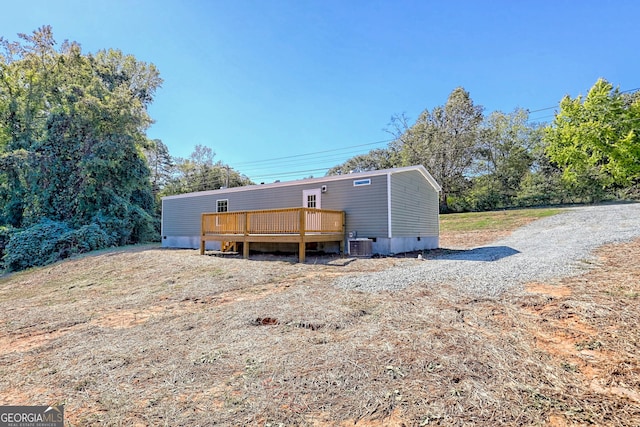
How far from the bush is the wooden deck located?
7.72 metres

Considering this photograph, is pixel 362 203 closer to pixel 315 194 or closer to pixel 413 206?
pixel 315 194

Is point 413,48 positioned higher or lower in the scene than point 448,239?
higher

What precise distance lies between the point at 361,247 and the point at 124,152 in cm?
1492

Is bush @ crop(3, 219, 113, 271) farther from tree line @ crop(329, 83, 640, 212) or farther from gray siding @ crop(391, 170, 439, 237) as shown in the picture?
tree line @ crop(329, 83, 640, 212)

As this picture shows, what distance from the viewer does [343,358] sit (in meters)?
2.69

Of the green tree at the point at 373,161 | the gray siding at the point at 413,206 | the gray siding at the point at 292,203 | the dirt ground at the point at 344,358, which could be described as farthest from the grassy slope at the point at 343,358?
the green tree at the point at 373,161

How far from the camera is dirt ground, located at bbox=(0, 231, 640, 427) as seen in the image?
2.01m

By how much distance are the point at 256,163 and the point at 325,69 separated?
725 inches

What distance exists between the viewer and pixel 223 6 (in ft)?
35.6

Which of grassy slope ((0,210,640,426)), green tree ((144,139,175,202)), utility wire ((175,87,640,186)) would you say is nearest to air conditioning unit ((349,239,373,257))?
grassy slope ((0,210,640,426))

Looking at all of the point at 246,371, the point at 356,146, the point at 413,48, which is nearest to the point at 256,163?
the point at 356,146

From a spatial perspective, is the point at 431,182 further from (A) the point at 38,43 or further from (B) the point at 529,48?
(A) the point at 38,43

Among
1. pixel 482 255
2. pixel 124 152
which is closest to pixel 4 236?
pixel 124 152

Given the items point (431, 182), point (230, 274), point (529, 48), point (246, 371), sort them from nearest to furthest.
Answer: point (246, 371) < point (230, 274) < point (431, 182) < point (529, 48)
